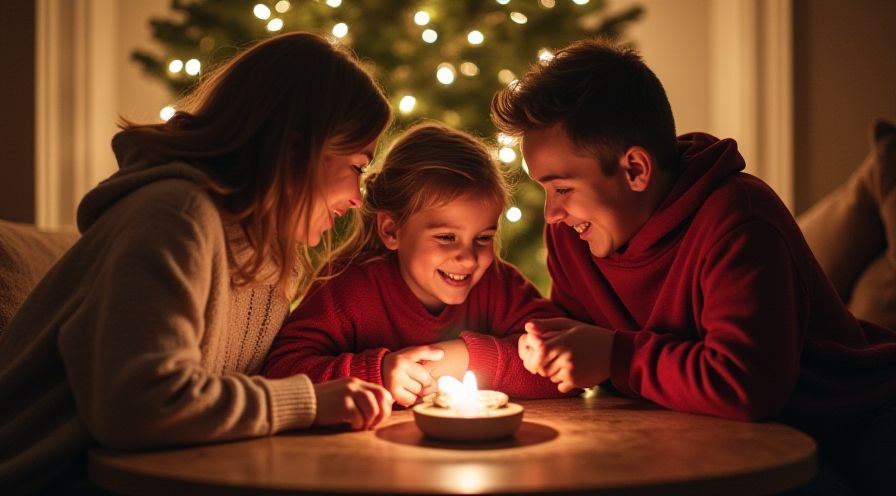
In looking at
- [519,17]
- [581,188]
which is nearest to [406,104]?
[519,17]

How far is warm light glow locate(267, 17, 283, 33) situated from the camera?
2.70 meters

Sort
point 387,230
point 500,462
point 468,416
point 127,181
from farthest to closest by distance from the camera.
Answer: point 387,230
point 127,181
point 468,416
point 500,462

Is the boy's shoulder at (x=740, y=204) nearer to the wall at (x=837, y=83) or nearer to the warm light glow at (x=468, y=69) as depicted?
the warm light glow at (x=468, y=69)

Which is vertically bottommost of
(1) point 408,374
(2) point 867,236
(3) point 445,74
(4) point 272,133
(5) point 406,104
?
(1) point 408,374

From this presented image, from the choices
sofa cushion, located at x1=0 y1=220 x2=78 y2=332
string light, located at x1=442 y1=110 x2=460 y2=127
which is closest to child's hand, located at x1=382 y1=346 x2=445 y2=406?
sofa cushion, located at x1=0 y1=220 x2=78 y2=332

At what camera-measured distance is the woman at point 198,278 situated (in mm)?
1141

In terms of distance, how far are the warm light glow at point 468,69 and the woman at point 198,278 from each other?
4.30ft

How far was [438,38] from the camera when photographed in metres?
2.78

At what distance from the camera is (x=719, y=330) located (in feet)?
4.54

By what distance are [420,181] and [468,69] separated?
114 centimetres

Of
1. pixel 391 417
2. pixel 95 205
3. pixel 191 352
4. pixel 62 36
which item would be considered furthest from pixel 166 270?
pixel 62 36

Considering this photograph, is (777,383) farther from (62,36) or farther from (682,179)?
(62,36)

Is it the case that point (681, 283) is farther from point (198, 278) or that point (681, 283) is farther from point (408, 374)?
point (198, 278)

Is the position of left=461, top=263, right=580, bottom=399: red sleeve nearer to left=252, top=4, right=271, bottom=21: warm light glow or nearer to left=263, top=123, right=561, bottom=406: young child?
left=263, top=123, right=561, bottom=406: young child
